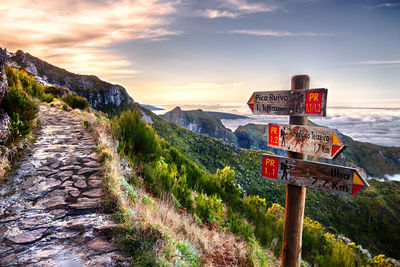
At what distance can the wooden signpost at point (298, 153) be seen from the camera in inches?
96.8

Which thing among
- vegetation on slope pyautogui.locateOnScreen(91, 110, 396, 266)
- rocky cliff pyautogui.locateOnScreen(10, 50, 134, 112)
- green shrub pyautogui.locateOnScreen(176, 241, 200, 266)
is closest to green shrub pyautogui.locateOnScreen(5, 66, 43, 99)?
vegetation on slope pyautogui.locateOnScreen(91, 110, 396, 266)

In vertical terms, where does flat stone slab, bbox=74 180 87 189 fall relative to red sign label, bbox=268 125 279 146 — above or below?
below

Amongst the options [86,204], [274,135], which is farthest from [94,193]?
[274,135]

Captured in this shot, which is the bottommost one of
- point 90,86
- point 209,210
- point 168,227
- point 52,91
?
point 209,210

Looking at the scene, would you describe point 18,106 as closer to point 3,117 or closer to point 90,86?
point 3,117

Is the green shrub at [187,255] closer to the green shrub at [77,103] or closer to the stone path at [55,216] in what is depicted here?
the stone path at [55,216]

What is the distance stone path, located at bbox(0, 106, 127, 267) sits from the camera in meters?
1.87

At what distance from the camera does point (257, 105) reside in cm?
334

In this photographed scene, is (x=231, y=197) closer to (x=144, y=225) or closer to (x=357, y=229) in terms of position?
(x=144, y=225)

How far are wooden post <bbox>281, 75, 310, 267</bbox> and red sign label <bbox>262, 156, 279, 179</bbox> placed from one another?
9.4 inches

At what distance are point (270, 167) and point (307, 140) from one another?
671mm

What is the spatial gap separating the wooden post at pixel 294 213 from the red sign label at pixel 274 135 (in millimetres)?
235

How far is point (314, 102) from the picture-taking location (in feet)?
8.68

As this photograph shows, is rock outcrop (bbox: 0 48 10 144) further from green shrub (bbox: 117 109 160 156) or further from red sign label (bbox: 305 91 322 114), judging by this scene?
red sign label (bbox: 305 91 322 114)
